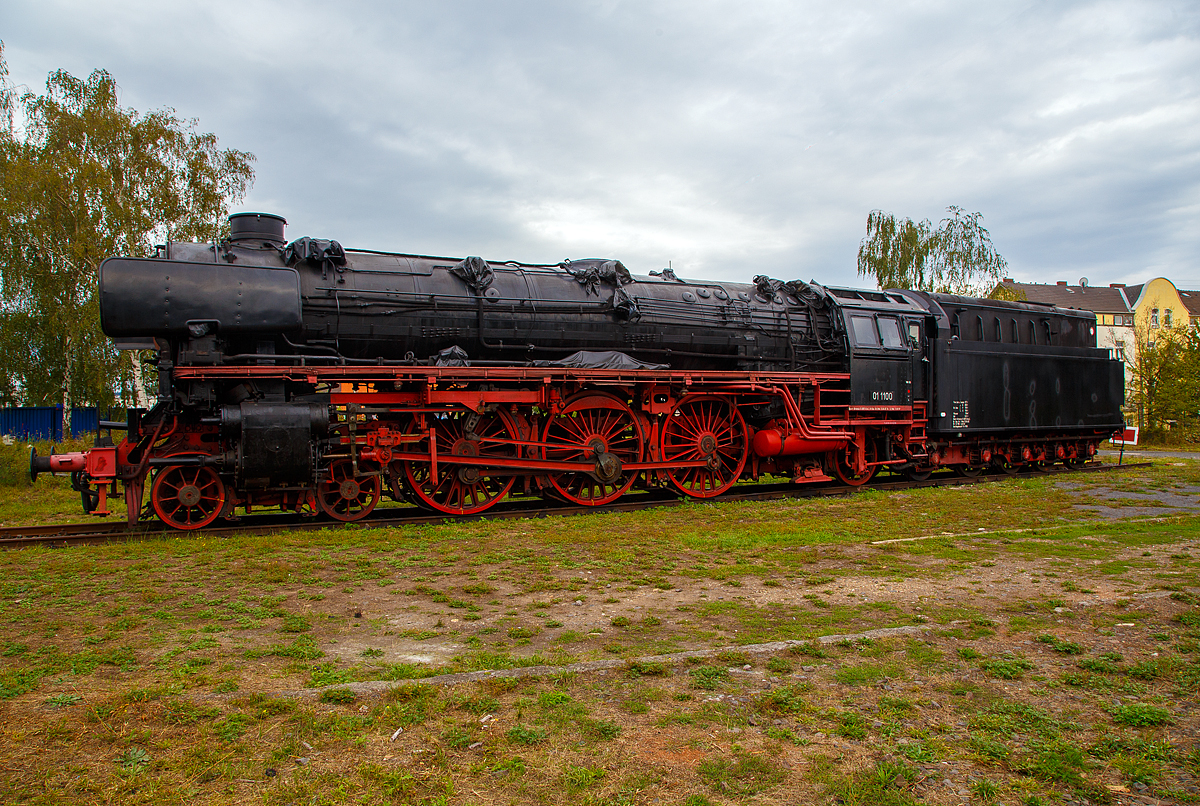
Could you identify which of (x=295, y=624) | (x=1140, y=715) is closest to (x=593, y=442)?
(x=295, y=624)

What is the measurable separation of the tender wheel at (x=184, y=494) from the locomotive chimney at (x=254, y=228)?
329 centimetres

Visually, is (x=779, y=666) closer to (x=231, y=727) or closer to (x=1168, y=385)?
(x=231, y=727)

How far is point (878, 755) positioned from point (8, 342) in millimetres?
28626

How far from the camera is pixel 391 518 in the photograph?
10039mm

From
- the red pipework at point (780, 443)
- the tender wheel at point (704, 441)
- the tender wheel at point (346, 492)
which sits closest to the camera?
the tender wheel at point (346, 492)

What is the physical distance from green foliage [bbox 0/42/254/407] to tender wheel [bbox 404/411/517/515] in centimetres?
1535

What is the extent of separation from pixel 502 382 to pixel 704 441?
379 cm

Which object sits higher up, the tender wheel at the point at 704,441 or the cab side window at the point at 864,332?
the cab side window at the point at 864,332

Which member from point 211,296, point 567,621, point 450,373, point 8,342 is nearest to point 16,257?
point 8,342

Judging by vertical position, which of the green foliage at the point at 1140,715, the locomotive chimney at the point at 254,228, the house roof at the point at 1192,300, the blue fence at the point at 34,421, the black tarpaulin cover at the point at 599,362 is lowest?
the green foliage at the point at 1140,715

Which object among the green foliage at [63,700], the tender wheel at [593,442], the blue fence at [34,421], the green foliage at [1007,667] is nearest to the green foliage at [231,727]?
the green foliage at [63,700]

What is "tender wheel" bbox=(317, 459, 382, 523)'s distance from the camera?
9812 millimetres

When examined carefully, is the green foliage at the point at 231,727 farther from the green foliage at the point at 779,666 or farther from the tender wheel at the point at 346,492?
the tender wheel at the point at 346,492

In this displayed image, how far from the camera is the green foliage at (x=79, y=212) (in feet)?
70.0
